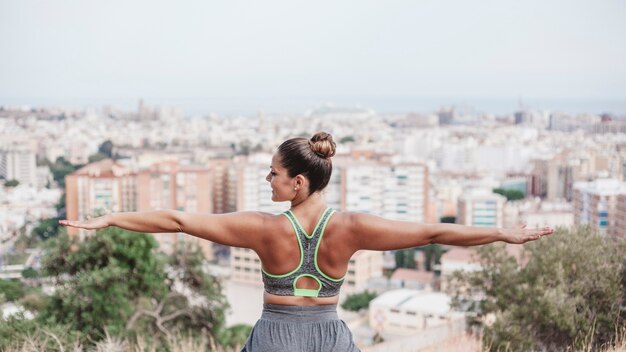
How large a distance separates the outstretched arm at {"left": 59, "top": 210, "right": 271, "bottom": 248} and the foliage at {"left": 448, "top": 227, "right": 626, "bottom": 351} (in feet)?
5.77

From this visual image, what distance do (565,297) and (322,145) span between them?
7.56 feet

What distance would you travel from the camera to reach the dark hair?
1217 millimetres

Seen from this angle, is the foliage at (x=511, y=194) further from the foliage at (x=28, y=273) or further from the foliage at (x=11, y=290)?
the foliage at (x=11, y=290)

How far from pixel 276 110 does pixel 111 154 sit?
31.2m

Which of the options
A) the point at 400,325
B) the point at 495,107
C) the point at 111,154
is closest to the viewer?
the point at 400,325

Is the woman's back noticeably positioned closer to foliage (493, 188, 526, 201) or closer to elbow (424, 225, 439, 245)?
elbow (424, 225, 439, 245)

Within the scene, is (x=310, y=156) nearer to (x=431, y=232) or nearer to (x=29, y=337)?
(x=431, y=232)

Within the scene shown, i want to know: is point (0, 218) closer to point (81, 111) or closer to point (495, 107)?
point (81, 111)

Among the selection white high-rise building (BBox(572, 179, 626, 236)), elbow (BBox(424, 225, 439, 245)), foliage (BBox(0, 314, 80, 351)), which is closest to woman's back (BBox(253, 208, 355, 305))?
elbow (BBox(424, 225, 439, 245))

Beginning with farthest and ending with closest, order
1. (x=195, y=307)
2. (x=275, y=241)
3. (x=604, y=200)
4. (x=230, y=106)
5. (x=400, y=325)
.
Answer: (x=230, y=106)
(x=604, y=200)
(x=400, y=325)
(x=195, y=307)
(x=275, y=241)

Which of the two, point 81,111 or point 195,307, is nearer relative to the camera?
point 195,307

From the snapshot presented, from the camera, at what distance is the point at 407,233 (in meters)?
1.22

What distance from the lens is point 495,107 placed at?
79562 millimetres

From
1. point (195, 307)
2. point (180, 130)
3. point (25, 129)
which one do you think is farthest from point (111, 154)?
point (195, 307)
